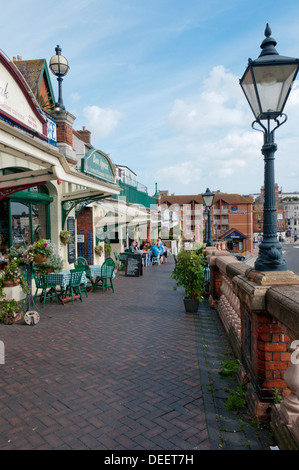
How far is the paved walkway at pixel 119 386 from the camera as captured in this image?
3031mm

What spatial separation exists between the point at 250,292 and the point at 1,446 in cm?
251

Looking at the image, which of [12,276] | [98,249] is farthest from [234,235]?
[12,276]

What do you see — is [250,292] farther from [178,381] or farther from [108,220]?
[108,220]

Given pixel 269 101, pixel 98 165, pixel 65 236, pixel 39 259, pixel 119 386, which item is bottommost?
pixel 119 386

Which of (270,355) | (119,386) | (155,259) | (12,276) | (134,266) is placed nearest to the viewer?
(270,355)

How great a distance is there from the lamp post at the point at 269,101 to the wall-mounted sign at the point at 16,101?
19.5 ft

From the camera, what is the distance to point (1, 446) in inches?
115

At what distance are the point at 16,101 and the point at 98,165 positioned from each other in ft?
14.0

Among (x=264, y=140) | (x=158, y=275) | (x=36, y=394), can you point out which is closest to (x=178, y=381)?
(x=36, y=394)

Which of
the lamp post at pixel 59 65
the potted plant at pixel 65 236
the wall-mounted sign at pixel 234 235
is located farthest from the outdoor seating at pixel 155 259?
the wall-mounted sign at pixel 234 235

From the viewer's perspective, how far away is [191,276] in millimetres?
7703

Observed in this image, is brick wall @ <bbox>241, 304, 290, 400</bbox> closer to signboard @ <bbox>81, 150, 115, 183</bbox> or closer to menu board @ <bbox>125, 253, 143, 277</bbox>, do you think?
signboard @ <bbox>81, 150, 115, 183</bbox>

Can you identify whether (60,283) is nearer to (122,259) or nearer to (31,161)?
(31,161)

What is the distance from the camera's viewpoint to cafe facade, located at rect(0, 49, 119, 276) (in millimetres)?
6516
